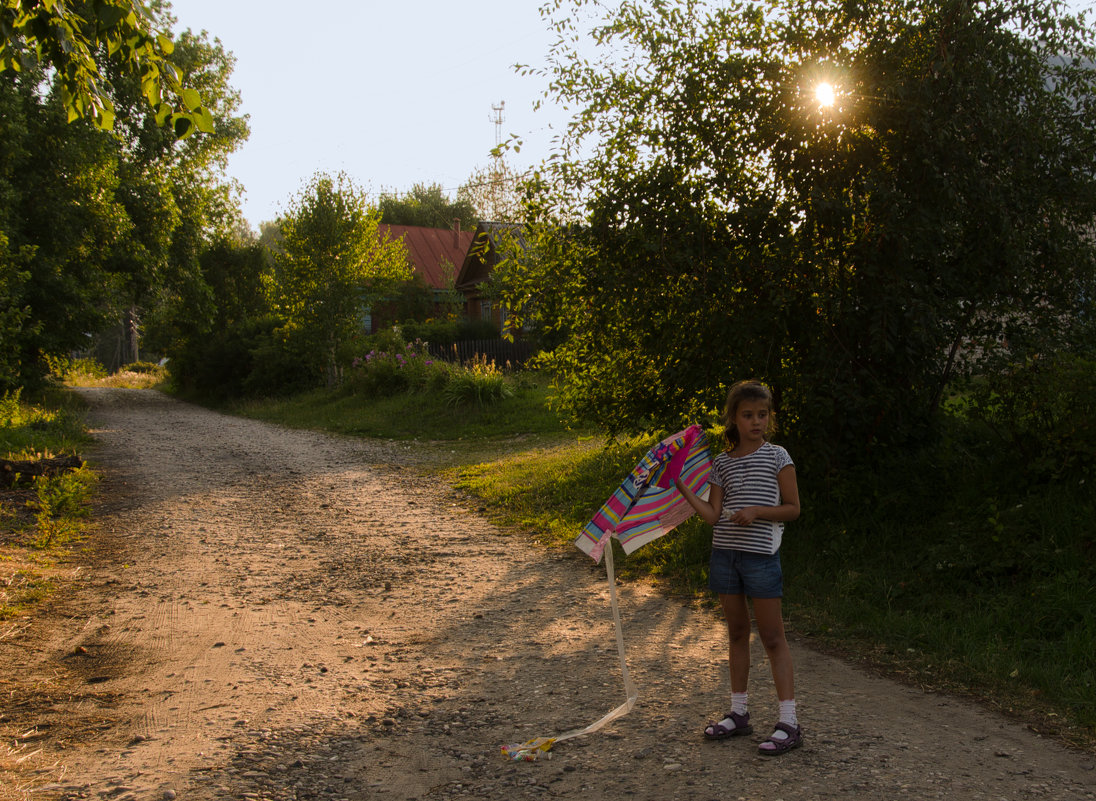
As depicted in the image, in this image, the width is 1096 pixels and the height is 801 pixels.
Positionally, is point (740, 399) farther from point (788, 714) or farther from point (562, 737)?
point (562, 737)

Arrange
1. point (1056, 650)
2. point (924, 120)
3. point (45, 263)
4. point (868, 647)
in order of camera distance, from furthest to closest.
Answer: point (45, 263) → point (924, 120) → point (868, 647) → point (1056, 650)

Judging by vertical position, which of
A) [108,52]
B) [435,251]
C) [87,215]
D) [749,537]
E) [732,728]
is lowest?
[732,728]

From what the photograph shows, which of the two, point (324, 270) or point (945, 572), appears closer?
point (945, 572)

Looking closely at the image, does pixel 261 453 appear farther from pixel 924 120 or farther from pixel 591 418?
pixel 924 120

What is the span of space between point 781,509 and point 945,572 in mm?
3074

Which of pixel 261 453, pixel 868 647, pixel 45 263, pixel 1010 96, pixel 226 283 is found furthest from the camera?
pixel 226 283

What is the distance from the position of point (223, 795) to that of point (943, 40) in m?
7.00

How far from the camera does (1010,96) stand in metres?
7.05

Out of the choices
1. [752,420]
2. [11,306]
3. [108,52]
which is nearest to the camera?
[752,420]

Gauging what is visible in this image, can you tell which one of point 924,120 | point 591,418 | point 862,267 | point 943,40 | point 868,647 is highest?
point 943,40

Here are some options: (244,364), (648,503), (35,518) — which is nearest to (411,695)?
(648,503)

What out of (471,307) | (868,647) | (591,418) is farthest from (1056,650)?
(471,307)

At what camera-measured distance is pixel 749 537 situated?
4.12 m

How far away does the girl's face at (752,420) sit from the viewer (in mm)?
4170
